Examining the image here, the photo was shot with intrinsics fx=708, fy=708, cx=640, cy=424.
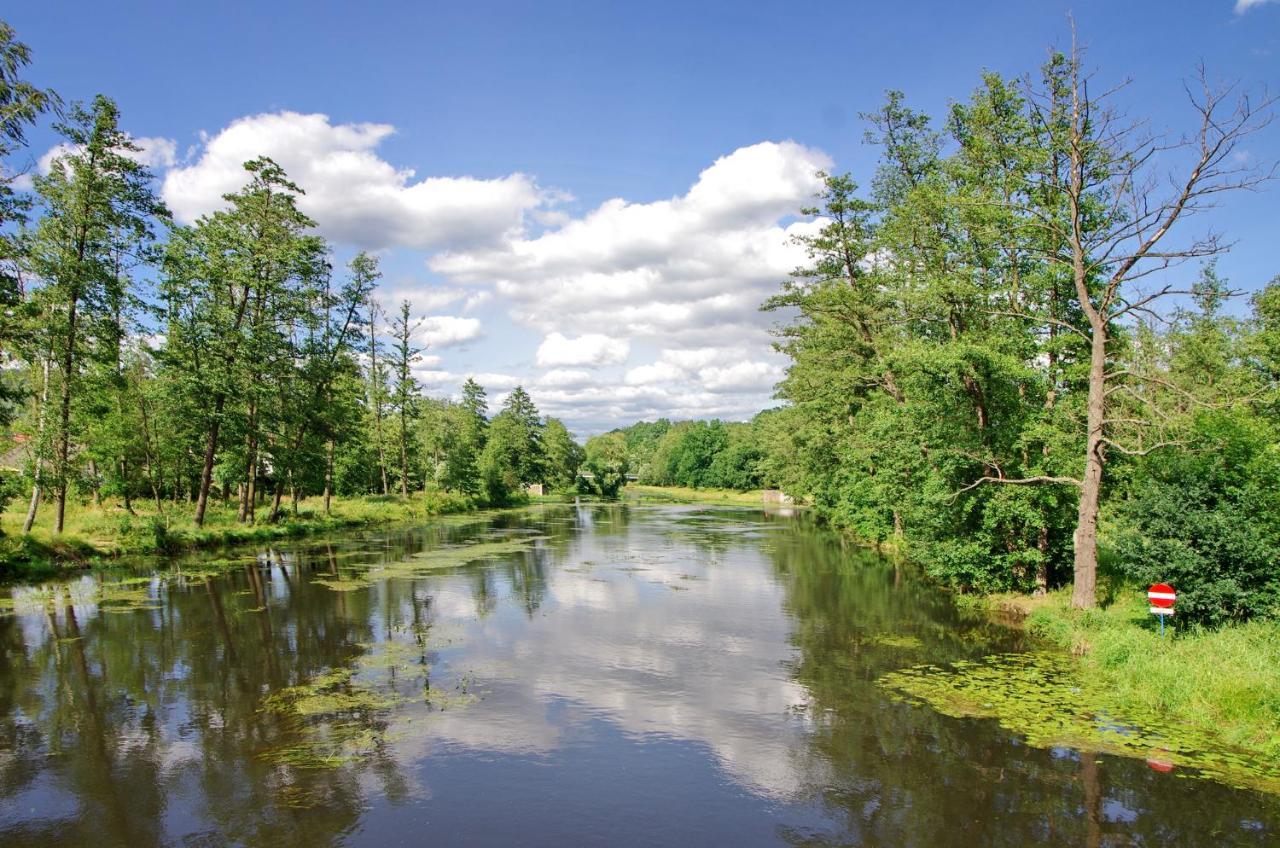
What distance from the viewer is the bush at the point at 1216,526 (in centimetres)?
1312

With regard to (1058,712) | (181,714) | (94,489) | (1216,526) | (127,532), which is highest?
(94,489)

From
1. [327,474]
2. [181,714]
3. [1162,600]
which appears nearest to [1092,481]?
[1162,600]

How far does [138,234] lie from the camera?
2688 cm

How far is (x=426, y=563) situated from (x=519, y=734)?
1886 centimetres

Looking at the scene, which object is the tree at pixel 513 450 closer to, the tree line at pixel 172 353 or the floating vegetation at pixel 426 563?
the tree line at pixel 172 353

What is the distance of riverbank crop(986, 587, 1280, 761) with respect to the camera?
33.2 feet

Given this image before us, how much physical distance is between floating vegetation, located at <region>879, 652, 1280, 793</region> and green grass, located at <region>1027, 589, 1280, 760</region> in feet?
1.01

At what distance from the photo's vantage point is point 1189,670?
11.6m

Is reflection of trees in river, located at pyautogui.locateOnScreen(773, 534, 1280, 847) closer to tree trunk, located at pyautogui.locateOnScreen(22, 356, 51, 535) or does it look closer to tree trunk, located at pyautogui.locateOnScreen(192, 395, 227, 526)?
tree trunk, located at pyautogui.locateOnScreen(22, 356, 51, 535)

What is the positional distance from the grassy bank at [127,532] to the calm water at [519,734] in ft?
12.7

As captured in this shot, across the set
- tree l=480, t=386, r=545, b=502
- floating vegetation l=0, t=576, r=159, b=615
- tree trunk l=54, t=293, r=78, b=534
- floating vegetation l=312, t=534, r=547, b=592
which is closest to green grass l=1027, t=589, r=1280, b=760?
floating vegetation l=312, t=534, r=547, b=592

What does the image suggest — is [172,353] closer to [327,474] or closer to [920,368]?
[327,474]

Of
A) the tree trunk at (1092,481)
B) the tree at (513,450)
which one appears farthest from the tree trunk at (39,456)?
the tree at (513,450)

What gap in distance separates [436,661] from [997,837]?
10.6 metres
